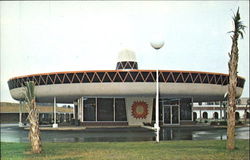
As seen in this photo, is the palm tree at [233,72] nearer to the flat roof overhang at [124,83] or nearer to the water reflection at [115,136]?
the water reflection at [115,136]

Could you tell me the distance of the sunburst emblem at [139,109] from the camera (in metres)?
43.0

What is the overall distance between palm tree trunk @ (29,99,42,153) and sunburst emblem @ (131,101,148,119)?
88.3 ft

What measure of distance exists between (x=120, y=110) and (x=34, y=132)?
26.7 m

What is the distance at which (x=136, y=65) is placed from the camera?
156 ft

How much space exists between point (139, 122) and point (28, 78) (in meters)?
14.2

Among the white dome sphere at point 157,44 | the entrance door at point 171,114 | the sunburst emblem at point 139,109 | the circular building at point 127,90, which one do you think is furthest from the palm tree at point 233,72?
the entrance door at point 171,114

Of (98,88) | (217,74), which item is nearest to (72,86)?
(98,88)

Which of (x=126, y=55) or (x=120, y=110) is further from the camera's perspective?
(x=126, y=55)

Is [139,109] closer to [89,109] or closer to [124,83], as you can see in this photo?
[89,109]

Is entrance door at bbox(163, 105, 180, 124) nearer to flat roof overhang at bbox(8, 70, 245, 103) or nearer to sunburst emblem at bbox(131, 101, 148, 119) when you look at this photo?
sunburst emblem at bbox(131, 101, 148, 119)

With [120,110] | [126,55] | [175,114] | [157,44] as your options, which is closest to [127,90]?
[120,110]

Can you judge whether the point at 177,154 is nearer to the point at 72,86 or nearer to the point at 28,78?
the point at 72,86

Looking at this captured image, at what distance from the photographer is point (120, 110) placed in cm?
4278

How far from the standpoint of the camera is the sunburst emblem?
43.0 metres
